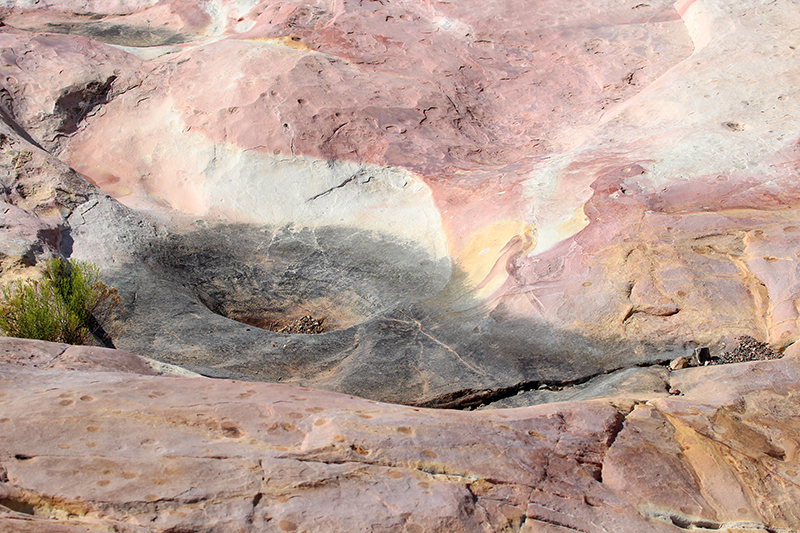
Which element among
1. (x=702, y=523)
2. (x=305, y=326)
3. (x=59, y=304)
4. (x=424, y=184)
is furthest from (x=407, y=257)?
(x=702, y=523)

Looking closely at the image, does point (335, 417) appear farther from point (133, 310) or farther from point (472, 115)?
point (472, 115)

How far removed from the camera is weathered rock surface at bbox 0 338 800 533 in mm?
1926

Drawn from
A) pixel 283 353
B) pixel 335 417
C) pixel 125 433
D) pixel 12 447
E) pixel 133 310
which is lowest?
pixel 283 353

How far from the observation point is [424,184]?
6422 millimetres

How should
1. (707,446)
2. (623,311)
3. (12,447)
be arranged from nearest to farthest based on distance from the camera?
1. (12,447)
2. (707,446)
3. (623,311)

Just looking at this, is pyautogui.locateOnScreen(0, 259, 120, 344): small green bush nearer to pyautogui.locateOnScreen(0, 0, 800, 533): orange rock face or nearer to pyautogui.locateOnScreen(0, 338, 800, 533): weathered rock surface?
pyautogui.locateOnScreen(0, 0, 800, 533): orange rock face

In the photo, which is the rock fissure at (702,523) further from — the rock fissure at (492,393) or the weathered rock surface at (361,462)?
the rock fissure at (492,393)

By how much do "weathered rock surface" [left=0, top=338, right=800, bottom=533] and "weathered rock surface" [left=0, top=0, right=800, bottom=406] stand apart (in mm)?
1291

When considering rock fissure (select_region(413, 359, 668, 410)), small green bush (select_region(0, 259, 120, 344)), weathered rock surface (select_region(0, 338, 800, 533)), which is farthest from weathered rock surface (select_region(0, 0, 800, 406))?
weathered rock surface (select_region(0, 338, 800, 533))

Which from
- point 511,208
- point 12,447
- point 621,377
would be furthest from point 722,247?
point 12,447

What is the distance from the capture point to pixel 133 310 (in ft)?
15.6

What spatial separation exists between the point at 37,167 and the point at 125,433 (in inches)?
174

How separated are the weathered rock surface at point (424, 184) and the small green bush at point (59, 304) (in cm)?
20

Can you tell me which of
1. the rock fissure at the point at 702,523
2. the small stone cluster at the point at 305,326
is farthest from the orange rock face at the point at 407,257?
the small stone cluster at the point at 305,326
